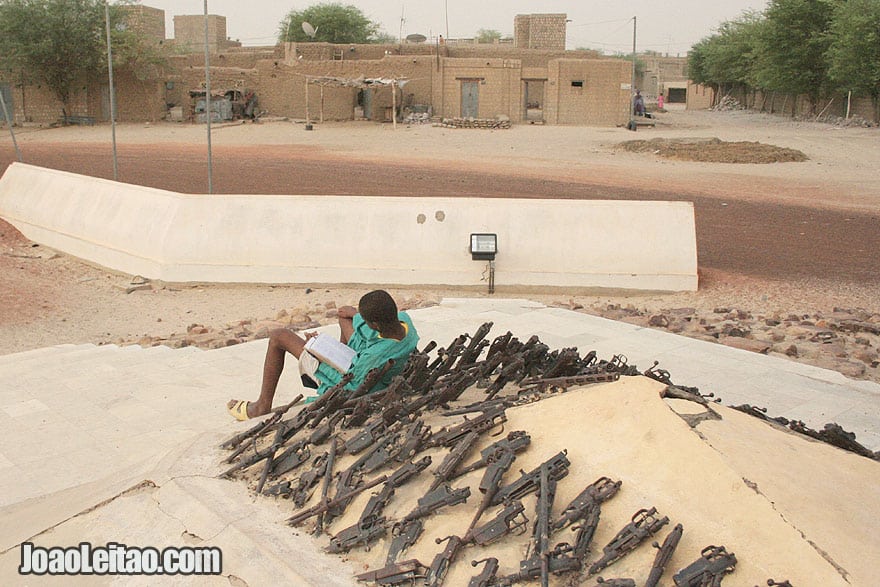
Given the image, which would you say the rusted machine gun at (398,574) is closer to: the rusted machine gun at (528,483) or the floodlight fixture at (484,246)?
the rusted machine gun at (528,483)

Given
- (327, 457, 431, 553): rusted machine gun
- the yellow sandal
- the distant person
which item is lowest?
the yellow sandal

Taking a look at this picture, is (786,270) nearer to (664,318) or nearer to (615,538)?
(664,318)

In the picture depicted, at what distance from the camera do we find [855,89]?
38531 millimetres

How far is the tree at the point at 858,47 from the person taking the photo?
1423 inches

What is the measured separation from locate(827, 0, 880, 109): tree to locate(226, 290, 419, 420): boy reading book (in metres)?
36.7

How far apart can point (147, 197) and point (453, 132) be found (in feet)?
71.4

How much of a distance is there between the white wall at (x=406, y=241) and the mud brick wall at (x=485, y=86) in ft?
91.2

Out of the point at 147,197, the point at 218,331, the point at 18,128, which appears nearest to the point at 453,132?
the point at 18,128

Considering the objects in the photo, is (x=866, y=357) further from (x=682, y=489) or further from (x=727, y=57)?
(x=727, y=57)

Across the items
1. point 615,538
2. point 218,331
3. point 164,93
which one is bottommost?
point 218,331

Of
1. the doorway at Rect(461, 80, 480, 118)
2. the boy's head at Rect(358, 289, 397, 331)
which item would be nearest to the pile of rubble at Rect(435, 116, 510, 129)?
the doorway at Rect(461, 80, 480, 118)

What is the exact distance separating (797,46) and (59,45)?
3536 cm

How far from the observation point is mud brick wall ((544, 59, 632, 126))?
38219 millimetres

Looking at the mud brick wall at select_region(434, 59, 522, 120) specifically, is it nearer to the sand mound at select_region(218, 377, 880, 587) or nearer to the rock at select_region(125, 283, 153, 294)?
the rock at select_region(125, 283, 153, 294)
